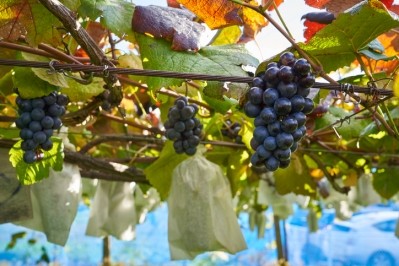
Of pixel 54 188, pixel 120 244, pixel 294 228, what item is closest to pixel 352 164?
pixel 54 188

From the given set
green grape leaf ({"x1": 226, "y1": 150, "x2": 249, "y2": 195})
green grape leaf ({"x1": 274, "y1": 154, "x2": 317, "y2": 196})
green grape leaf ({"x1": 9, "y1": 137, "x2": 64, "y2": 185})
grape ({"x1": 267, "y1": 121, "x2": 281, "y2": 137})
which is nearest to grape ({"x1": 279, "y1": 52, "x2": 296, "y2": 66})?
grape ({"x1": 267, "y1": 121, "x2": 281, "y2": 137})

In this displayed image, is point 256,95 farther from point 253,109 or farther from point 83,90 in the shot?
point 83,90

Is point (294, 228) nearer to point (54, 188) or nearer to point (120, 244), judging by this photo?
point (120, 244)

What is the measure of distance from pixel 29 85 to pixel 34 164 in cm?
35

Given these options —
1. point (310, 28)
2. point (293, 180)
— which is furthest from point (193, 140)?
point (293, 180)

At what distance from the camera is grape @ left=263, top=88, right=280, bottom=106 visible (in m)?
0.77

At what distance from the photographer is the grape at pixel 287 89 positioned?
77 cm

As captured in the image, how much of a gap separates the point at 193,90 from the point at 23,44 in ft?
2.03

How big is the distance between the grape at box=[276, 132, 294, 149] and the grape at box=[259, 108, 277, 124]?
3 cm

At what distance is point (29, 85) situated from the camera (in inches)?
43.8

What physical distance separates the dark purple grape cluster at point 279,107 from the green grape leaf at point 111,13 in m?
0.33

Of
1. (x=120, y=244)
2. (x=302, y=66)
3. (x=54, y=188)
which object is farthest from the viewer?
(x=120, y=244)

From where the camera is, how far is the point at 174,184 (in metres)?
1.79

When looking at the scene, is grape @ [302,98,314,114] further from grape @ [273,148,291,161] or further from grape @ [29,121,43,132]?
grape @ [29,121,43,132]
